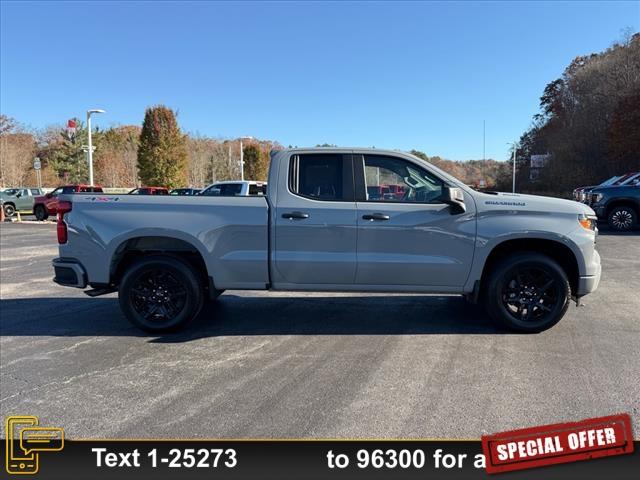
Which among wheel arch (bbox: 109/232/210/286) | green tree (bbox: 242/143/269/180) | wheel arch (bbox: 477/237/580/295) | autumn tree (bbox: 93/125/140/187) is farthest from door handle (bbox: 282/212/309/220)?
green tree (bbox: 242/143/269/180)

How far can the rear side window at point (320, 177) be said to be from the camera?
16.4 feet

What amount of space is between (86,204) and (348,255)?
113 inches

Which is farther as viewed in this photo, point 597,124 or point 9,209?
point 597,124

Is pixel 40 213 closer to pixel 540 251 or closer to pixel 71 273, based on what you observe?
pixel 71 273

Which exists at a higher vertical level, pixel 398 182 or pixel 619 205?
pixel 398 182

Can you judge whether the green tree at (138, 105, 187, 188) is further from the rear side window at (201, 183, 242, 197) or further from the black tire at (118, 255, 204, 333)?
the black tire at (118, 255, 204, 333)

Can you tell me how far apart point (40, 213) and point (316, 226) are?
25544 millimetres

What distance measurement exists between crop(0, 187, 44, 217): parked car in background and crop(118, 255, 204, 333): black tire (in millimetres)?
25181

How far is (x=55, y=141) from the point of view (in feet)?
225

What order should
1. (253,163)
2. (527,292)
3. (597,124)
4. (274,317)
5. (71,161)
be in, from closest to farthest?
(527,292) → (274,317) → (597,124) → (71,161) → (253,163)

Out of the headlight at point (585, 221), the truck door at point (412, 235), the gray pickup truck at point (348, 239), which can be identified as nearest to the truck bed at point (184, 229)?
the gray pickup truck at point (348, 239)

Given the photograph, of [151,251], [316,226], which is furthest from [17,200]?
[316,226]

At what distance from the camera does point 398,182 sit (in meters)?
5.02

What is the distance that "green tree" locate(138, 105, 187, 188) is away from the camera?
1678 inches
